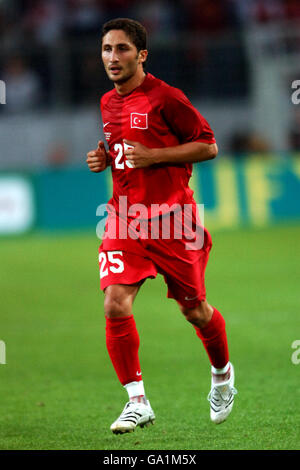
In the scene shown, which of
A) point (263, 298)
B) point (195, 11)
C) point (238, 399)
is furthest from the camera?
point (195, 11)

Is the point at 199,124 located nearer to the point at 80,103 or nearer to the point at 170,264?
the point at 170,264

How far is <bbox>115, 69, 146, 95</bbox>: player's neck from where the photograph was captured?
17.9 ft

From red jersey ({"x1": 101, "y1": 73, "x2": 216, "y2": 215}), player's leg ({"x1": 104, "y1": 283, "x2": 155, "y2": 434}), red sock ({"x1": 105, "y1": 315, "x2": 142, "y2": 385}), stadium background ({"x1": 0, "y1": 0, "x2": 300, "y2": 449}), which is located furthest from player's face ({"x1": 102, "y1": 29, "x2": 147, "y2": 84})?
stadium background ({"x1": 0, "y1": 0, "x2": 300, "y2": 449})

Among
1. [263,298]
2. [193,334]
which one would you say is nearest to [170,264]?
[193,334]

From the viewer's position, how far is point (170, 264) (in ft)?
17.8

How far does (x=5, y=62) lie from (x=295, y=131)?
20.4 feet

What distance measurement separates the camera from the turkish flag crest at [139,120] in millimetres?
5363

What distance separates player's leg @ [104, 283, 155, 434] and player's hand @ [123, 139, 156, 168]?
2.33 ft

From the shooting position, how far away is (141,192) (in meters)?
5.42

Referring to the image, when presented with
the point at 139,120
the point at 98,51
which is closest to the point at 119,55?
the point at 139,120

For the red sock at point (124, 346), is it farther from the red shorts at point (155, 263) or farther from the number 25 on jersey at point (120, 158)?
the number 25 on jersey at point (120, 158)

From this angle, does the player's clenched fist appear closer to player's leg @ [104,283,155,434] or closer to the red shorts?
the red shorts

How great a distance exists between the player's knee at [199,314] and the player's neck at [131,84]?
1.37m

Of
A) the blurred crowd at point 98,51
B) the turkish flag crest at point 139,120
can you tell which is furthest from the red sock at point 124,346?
the blurred crowd at point 98,51
